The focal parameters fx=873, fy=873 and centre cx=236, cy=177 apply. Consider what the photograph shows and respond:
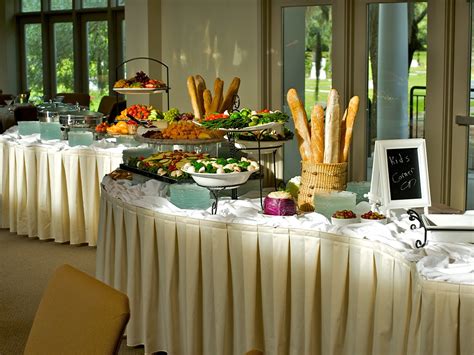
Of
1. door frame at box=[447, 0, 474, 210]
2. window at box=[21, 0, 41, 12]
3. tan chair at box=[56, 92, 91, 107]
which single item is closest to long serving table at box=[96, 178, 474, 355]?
door frame at box=[447, 0, 474, 210]

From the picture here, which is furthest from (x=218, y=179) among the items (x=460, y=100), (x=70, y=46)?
(x=70, y=46)

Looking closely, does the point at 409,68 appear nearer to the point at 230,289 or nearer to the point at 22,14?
the point at 230,289

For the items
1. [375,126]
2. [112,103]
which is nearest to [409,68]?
[375,126]

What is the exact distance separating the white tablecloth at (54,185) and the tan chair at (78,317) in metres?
3.68

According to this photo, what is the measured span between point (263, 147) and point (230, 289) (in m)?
0.88

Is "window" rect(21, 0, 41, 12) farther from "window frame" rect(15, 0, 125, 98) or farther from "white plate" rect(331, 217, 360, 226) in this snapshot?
"white plate" rect(331, 217, 360, 226)

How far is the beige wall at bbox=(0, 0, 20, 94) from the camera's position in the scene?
14047 mm

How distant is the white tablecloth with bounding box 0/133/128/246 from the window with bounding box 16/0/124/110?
20.9 ft

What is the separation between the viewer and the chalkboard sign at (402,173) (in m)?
3.08

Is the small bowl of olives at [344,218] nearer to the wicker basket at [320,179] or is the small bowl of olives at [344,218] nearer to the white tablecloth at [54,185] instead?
the wicker basket at [320,179]

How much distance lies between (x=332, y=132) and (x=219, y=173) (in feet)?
1.58

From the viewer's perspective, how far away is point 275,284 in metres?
3.23

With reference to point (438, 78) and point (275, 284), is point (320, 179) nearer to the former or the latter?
point (275, 284)

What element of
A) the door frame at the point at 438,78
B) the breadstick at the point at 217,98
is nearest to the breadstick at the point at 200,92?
the breadstick at the point at 217,98
